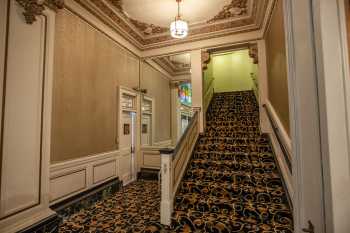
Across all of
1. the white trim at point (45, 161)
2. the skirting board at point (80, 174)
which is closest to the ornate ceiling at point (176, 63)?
the skirting board at point (80, 174)

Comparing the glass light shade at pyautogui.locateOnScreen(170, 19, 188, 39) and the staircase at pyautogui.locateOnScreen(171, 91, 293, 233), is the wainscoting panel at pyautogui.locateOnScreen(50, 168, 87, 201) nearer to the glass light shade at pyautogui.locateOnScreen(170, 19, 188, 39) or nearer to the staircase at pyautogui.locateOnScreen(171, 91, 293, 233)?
the staircase at pyautogui.locateOnScreen(171, 91, 293, 233)

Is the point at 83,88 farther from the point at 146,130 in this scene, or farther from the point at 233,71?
the point at 233,71

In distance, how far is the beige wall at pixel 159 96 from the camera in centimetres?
611

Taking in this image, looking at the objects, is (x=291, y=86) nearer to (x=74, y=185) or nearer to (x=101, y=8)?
(x=74, y=185)

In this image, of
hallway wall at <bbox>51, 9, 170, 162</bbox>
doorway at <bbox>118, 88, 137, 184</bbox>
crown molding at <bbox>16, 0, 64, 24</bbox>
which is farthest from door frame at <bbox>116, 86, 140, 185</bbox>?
crown molding at <bbox>16, 0, 64, 24</bbox>

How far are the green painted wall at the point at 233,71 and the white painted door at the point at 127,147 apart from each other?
217 inches

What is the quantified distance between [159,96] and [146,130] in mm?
1581

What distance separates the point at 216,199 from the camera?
2.88 m

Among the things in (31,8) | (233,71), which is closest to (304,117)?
(31,8)

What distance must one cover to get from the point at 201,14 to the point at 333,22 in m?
4.01

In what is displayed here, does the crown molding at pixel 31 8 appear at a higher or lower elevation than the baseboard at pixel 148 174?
higher

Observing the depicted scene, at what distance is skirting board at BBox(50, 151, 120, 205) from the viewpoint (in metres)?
2.91

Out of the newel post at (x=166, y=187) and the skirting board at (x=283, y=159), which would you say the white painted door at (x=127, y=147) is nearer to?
the newel post at (x=166, y=187)

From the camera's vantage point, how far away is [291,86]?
36.3 inches
